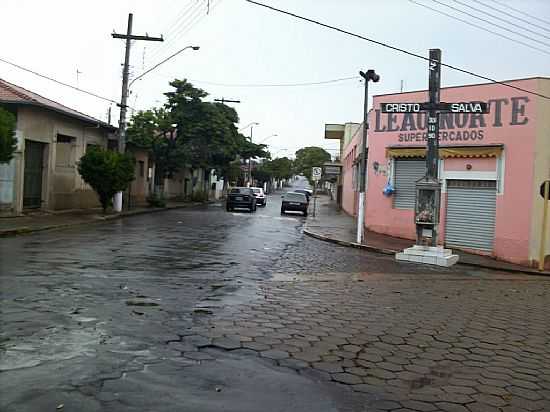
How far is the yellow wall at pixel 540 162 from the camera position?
18250mm

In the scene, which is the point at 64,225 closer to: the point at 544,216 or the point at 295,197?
the point at 544,216

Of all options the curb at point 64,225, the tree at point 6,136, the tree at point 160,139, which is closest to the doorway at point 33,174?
the curb at point 64,225

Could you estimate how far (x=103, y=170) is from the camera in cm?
2558

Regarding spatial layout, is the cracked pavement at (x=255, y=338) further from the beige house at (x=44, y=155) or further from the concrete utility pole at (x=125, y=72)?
the concrete utility pole at (x=125, y=72)

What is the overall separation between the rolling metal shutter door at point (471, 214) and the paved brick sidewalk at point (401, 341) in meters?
8.96

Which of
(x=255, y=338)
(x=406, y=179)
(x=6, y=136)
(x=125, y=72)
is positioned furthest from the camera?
(x=125, y=72)

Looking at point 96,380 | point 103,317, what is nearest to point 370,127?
point 103,317

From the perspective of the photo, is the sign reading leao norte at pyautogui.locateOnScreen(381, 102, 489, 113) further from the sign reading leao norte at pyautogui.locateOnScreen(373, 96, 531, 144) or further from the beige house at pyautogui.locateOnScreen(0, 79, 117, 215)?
the beige house at pyautogui.locateOnScreen(0, 79, 117, 215)

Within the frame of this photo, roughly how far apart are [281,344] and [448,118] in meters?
16.5

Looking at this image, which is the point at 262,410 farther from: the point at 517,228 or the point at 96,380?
the point at 517,228

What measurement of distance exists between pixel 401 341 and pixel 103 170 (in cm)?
2108

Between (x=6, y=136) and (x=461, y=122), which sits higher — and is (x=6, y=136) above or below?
below

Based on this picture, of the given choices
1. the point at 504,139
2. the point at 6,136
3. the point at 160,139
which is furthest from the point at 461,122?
the point at 160,139

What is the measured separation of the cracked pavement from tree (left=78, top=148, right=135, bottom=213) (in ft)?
42.6
